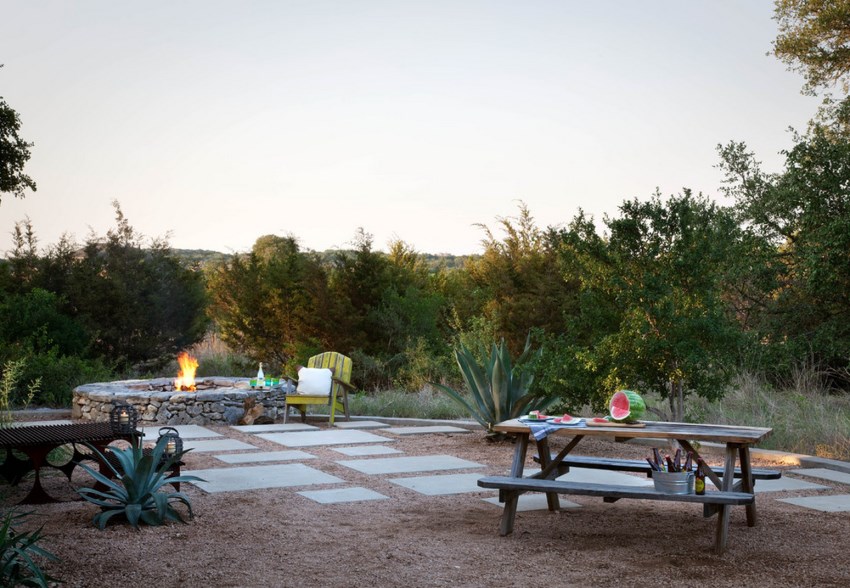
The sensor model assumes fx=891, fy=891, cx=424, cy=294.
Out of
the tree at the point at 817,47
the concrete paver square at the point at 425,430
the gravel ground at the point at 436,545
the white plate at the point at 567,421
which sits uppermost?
the tree at the point at 817,47

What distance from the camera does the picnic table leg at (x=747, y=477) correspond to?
15.6ft

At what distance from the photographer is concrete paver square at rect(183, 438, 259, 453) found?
25.9 feet

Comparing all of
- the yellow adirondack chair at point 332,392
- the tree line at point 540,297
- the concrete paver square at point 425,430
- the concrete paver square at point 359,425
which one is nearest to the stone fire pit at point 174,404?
the yellow adirondack chair at point 332,392

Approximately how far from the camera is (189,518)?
4910 mm

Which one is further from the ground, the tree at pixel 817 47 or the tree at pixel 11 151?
the tree at pixel 817 47

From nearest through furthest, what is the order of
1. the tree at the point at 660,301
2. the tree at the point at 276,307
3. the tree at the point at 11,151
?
the tree at the point at 660,301 → the tree at the point at 11,151 → the tree at the point at 276,307

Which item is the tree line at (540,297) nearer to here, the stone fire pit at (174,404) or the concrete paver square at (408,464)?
the concrete paver square at (408,464)

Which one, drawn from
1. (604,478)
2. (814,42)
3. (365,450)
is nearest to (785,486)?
(604,478)

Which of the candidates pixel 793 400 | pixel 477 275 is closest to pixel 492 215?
pixel 477 275

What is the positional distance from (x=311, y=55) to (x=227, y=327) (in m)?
5.49

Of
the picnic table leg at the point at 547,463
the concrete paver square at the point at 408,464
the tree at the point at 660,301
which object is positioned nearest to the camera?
the picnic table leg at the point at 547,463

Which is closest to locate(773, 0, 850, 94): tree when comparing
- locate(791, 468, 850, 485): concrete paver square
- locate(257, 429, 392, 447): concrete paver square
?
locate(791, 468, 850, 485): concrete paver square

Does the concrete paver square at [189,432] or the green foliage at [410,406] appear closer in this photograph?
the concrete paver square at [189,432]

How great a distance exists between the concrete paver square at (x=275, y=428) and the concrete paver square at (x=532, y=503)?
160 inches
